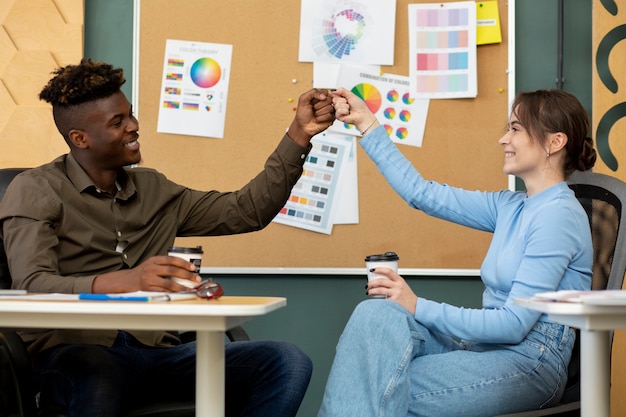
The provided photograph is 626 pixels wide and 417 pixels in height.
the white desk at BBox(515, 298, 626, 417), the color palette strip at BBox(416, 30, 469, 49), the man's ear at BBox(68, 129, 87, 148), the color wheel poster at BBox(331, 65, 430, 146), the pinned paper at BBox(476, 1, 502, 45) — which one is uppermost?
the pinned paper at BBox(476, 1, 502, 45)

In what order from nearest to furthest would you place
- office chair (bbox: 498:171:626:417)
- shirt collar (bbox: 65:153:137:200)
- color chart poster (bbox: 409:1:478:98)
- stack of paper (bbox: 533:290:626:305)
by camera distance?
stack of paper (bbox: 533:290:626:305) → office chair (bbox: 498:171:626:417) → shirt collar (bbox: 65:153:137:200) → color chart poster (bbox: 409:1:478:98)

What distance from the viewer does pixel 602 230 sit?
207 cm

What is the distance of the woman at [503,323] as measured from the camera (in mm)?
1767

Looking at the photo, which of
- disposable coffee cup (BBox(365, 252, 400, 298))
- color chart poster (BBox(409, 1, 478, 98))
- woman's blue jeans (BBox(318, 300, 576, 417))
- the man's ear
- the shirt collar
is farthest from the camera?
color chart poster (BBox(409, 1, 478, 98))

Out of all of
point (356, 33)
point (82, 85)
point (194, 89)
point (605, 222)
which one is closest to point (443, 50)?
point (356, 33)

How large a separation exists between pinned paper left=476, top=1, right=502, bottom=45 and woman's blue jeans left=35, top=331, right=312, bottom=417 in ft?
5.10

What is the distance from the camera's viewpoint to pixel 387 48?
3.15 meters

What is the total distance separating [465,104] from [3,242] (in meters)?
1.76

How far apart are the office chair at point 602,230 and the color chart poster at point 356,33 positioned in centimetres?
119

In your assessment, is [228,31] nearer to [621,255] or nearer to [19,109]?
[19,109]

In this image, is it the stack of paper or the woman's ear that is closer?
the stack of paper

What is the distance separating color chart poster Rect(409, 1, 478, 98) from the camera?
3.13 metres

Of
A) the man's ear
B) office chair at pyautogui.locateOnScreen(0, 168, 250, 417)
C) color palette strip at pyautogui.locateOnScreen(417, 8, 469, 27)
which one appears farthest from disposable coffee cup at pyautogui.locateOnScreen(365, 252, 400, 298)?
color palette strip at pyautogui.locateOnScreen(417, 8, 469, 27)

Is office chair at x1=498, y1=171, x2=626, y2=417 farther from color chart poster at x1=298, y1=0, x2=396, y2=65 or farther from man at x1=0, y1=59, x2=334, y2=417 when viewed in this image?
color chart poster at x1=298, y1=0, x2=396, y2=65
